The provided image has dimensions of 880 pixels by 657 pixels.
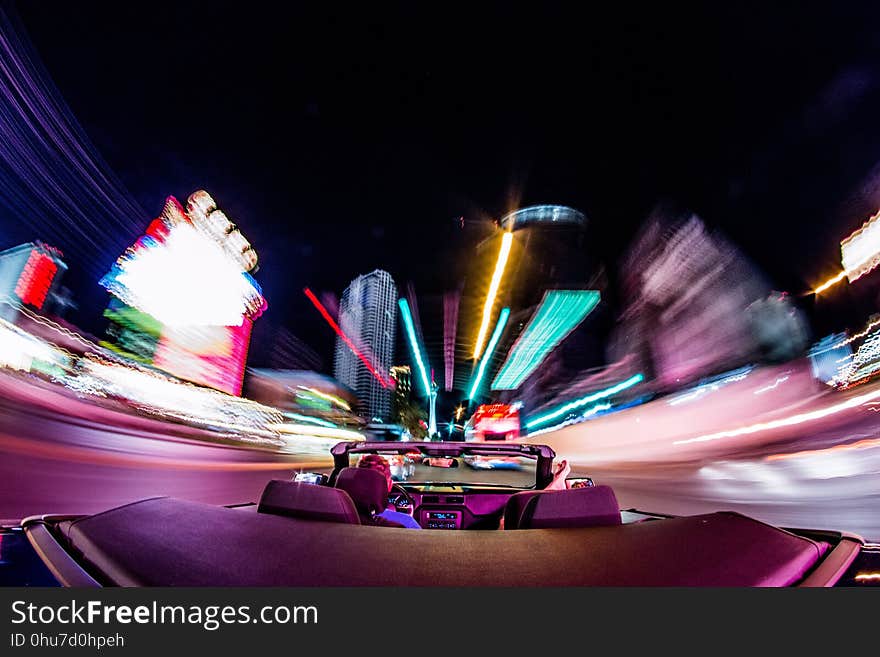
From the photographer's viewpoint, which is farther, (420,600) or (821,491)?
(821,491)

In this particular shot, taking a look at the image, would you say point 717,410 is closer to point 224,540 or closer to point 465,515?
point 465,515

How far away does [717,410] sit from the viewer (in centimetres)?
1343

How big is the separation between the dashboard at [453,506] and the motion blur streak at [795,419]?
11.2 metres

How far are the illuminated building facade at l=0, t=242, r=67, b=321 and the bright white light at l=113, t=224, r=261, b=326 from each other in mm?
7160

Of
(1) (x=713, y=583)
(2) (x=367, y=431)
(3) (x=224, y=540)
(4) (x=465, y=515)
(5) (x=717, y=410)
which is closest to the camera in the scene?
(1) (x=713, y=583)

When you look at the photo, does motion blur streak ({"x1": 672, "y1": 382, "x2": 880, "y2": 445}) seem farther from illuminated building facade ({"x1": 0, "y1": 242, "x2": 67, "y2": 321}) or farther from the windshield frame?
illuminated building facade ({"x1": 0, "y1": 242, "x2": 67, "y2": 321})

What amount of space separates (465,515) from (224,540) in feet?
12.8

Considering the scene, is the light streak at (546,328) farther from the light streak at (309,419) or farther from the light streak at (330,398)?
the light streak at (330,398)

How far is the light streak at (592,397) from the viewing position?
2064 cm

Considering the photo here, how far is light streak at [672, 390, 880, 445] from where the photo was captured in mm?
9922

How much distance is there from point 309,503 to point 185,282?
114ft

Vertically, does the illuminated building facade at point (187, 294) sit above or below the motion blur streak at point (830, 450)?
above

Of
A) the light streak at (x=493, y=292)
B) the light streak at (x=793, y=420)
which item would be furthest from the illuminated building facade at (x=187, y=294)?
the light streak at (x=793, y=420)

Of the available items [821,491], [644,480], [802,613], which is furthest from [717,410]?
[802,613]
